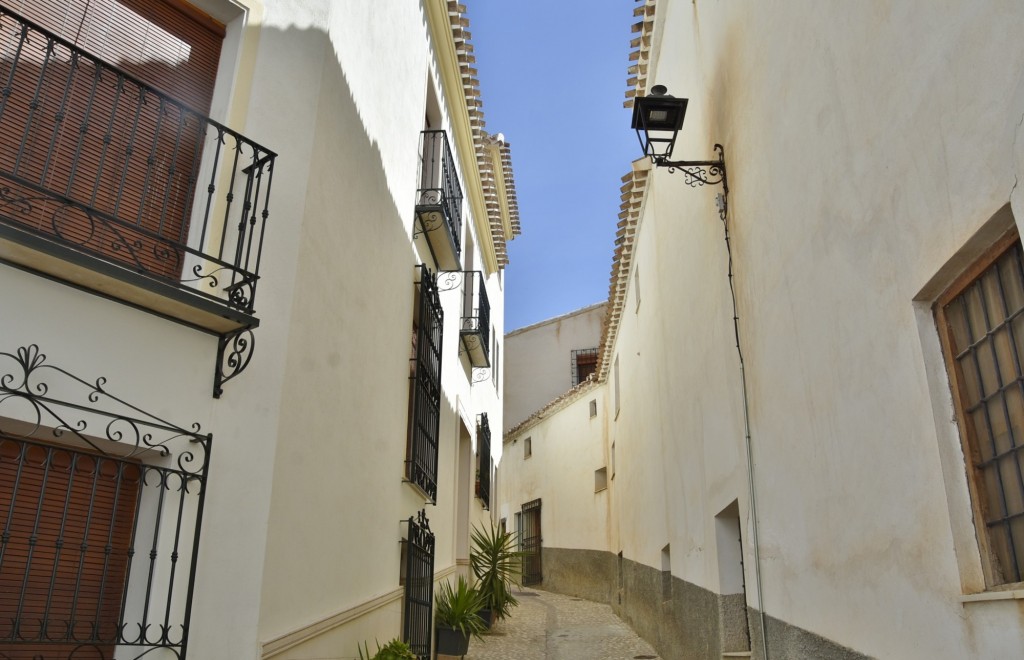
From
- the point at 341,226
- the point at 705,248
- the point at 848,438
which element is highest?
the point at 705,248

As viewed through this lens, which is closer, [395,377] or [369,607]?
[369,607]

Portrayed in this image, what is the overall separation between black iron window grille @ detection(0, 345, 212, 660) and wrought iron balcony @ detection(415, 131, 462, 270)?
4.38 metres

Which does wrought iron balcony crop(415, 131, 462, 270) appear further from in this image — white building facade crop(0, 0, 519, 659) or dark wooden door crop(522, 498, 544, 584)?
dark wooden door crop(522, 498, 544, 584)

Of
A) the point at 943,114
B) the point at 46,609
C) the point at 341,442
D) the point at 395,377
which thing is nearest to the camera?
the point at 943,114

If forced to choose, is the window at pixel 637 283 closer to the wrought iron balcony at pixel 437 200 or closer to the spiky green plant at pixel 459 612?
the wrought iron balcony at pixel 437 200

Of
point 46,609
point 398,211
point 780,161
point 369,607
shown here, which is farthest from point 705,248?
point 46,609

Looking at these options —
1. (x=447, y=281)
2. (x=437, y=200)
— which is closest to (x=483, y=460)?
(x=447, y=281)

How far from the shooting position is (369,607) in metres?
5.54

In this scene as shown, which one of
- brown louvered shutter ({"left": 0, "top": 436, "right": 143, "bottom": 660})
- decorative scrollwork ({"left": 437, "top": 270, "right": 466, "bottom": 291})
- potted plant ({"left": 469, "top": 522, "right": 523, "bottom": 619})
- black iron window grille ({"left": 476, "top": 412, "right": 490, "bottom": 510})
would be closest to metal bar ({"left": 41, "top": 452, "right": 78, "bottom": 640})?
brown louvered shutter ({"left": 0, "top": 436, "right": 143, "bottom": 660})

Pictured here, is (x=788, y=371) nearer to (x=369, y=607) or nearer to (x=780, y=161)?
(x=780, y=161)

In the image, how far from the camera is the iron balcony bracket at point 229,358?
156 inches

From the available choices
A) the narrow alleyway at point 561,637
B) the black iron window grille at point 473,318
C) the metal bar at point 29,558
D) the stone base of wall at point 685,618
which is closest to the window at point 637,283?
the black iron window grille at point 473,318

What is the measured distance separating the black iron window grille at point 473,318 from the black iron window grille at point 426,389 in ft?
7.37

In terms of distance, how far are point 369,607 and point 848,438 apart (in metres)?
3.40
